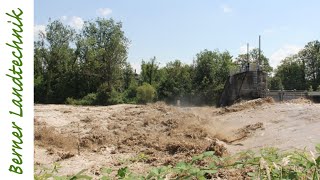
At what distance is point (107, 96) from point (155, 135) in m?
36.6

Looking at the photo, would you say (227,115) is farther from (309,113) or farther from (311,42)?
(311,42)

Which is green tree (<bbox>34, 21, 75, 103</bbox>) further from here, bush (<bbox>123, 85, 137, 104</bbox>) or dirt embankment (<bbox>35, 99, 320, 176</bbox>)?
dirt embankment (<bbox>35, 99, 320, 176</bbox>)

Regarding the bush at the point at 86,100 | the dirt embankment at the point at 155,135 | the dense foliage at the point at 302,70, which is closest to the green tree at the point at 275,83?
the dense foliage at the point at 302,70

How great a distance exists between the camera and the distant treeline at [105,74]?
184ft

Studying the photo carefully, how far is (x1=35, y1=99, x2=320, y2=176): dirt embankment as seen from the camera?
13328 millimetres

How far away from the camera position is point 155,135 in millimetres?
17953

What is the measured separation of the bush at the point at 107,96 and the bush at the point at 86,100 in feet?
1.86

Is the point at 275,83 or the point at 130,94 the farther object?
the point at 275,83

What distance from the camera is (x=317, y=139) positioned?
1404 centimetres

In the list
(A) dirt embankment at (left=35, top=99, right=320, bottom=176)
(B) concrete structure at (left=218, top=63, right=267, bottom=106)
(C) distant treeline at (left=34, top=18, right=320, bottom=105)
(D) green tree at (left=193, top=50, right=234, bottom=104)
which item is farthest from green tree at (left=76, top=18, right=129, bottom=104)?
(A) dirt embankment at (left=35, top=99, right=320, bottom=176)

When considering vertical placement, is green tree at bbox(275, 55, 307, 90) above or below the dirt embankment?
above

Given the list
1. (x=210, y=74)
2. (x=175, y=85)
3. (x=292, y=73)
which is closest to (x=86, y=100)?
(x=175, y=85)

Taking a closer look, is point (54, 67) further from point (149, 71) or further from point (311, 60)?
point (311, 60)

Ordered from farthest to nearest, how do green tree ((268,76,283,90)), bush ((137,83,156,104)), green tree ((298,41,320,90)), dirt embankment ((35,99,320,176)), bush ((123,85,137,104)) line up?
1. green tree ((298,41,320,90))
2. green tree ((268,76,283,90))
3. bush ((123,85,137,104))
4. bush ((137,83,156,104))
5. dirt embankment ((35,99,320,176))
